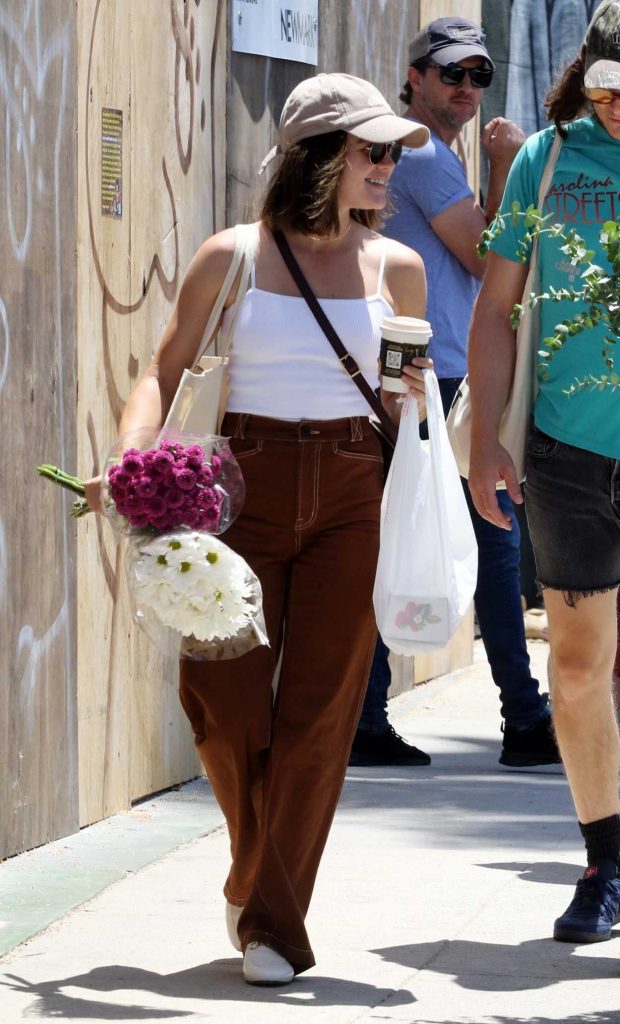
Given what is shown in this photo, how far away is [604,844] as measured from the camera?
440 centimetres

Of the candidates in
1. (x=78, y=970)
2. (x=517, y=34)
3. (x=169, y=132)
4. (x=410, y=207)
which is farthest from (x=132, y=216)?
(x=517, y=34)

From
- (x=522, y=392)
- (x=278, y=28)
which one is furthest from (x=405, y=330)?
(x=278, y=28)

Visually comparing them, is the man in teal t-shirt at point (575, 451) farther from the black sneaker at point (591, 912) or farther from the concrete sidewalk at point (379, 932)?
the concrete sidewalk at point (379, 932)

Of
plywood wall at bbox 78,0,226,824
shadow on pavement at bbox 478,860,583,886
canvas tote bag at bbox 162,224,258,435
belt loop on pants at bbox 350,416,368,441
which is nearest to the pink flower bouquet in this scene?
canvas tote bag at bbox 162,224,258,435

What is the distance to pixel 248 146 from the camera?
256 inches

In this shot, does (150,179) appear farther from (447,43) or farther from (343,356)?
(343,356)

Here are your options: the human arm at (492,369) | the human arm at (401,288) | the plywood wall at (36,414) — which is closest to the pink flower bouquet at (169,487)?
the human arm at (401,288)

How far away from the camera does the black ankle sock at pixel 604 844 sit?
14.4ft

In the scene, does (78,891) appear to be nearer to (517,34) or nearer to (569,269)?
(569,269)

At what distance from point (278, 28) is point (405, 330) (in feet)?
10.0

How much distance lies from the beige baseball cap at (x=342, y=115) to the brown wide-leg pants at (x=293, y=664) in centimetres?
64

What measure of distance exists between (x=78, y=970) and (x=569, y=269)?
75.6 inches

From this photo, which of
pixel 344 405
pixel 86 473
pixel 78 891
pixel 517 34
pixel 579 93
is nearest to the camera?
pixel 344 405

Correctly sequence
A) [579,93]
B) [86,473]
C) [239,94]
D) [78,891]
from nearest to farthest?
1. [579,93]
2. [78,891]
3. [86,473]
4. [239,94]
